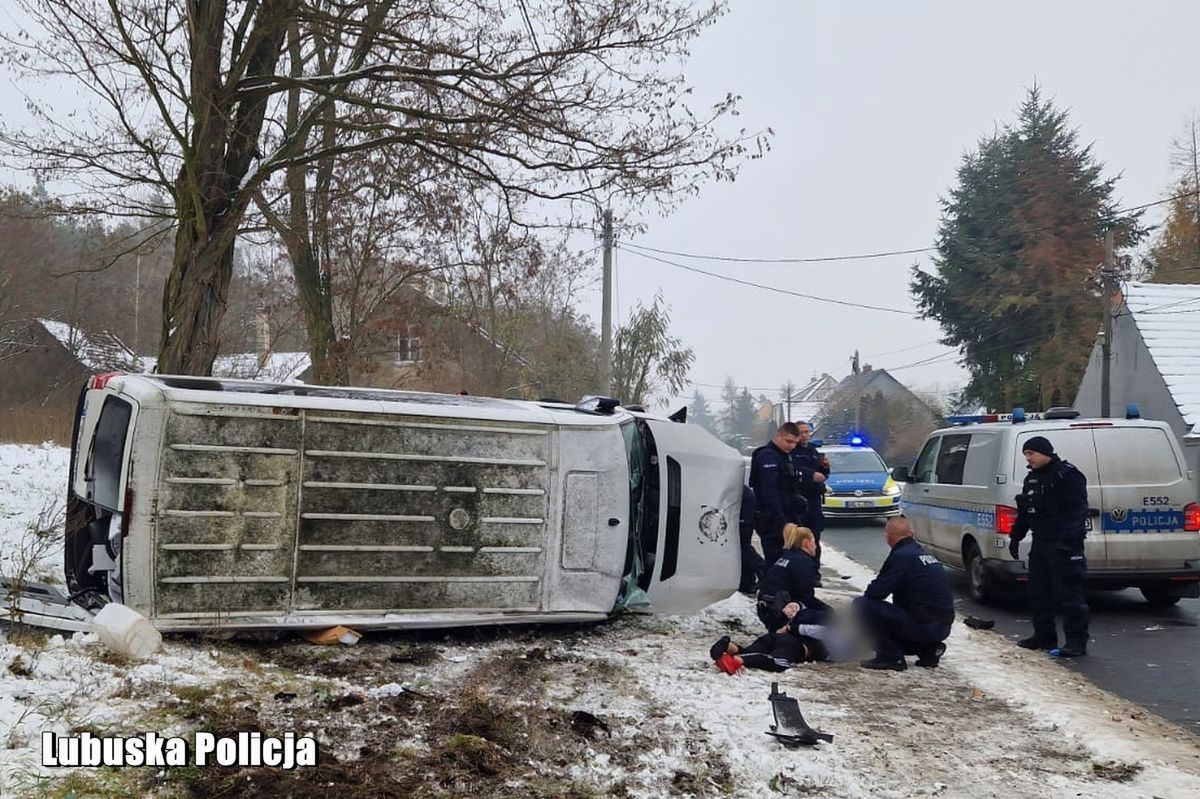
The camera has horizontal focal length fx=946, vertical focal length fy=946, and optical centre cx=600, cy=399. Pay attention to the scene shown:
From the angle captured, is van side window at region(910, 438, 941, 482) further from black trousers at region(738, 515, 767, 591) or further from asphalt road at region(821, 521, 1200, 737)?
black trousers at region(738, 515, 767, 591)

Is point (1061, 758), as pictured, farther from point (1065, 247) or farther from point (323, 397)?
point (1065, 247)

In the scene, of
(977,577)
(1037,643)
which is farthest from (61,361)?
(1037,643)

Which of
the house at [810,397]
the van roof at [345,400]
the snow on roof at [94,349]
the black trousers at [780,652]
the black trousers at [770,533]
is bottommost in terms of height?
the black trousers at [780,652]

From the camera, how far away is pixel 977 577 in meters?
9.79

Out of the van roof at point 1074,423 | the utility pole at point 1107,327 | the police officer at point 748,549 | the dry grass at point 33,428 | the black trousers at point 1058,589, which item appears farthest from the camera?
the utility pole at point 1107,327

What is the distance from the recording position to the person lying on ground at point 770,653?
6.48m

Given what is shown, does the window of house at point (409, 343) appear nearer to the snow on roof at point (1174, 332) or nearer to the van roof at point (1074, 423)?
the van roof at point (1074, 423)

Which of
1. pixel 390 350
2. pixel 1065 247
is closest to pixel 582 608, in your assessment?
pixel 390 350

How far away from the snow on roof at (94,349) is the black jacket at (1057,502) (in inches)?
1233

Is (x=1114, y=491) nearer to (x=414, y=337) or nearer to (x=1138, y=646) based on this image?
(x=1138, y=646)

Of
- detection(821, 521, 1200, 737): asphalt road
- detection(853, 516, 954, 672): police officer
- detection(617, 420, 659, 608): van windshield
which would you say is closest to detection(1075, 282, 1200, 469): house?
detection(821, 521, 1200, 737): asphalt road

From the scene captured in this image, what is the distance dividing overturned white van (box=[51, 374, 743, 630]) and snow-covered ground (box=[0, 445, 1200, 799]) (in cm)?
35

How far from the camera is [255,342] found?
110 ft

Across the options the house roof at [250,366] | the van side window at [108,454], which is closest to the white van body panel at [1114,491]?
the van side window at [108,454]
